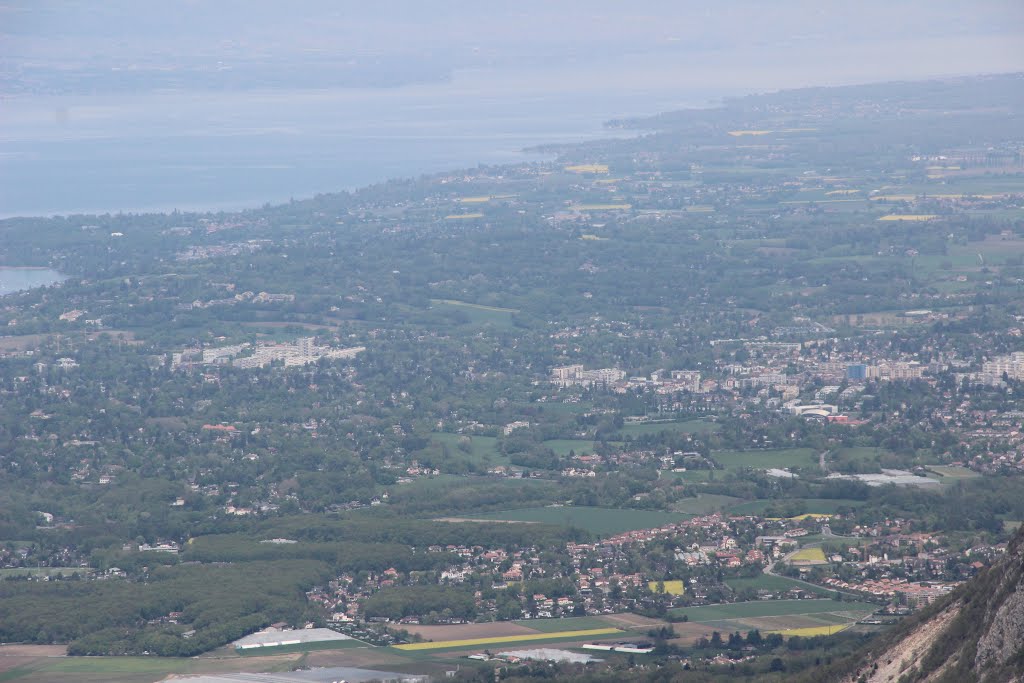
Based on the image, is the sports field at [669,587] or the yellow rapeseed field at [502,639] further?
the sports field at [669,587]

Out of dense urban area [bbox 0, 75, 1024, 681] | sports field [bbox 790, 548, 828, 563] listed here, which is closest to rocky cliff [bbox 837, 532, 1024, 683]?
dense urban area [bbox 0, 75, 1024, 681]

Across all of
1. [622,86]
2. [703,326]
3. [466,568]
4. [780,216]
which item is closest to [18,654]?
[466,568]

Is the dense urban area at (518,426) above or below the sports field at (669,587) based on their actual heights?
above

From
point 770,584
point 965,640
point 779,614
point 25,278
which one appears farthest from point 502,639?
point 25,278

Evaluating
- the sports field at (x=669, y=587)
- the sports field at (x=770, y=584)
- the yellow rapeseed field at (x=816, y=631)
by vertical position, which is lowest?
the sports field at (x=770, y=584)

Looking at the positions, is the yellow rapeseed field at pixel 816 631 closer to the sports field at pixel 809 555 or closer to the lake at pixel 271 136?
the sports field at pixel 809 555

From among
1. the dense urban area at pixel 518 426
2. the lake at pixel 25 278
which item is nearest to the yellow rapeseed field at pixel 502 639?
the dense urban area at pixel 518 426

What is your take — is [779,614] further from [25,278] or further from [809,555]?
[25,278]

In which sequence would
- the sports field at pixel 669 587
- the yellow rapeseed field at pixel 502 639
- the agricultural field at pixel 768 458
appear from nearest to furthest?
the yellow rapeseed field at pixel 502 639
the sports field at pixel 669 587
the agricultural field at pixel 768 458
